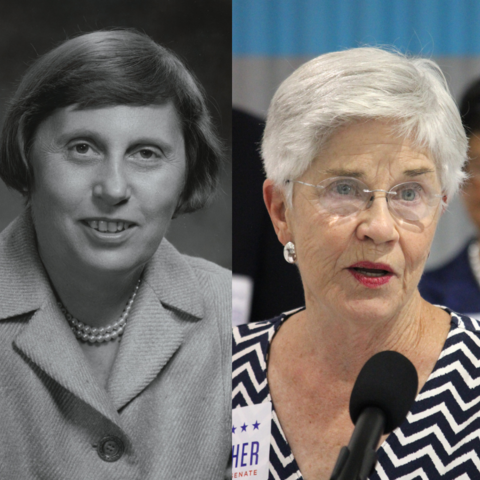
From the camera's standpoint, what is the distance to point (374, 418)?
120cm

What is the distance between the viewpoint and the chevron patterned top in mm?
1753

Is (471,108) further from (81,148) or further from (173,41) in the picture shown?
(81,148)

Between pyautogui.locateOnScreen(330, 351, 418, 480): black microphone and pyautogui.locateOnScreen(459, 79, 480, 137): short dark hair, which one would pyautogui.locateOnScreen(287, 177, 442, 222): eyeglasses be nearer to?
pyautogui.locateOnScreen(459, 79, 480, 137): short dark hair

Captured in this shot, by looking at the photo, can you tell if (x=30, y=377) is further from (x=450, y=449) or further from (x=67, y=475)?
(x=450, y=449)

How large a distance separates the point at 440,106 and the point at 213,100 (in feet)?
2.04

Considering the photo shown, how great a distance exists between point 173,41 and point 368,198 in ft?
2.24

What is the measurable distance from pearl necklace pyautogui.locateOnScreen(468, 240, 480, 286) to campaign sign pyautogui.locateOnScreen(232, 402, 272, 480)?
2.41 ft

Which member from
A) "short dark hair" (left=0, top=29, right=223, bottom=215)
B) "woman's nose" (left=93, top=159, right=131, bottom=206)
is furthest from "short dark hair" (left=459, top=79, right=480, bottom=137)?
"woman's nose" (left=93, top=159, right=131, bottom=206)

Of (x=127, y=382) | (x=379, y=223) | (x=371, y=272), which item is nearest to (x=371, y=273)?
(x=371, y=272)

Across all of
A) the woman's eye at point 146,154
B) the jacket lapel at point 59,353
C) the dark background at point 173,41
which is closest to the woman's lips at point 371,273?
the dark background at point 173,41

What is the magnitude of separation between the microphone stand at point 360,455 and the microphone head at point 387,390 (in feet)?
0.17

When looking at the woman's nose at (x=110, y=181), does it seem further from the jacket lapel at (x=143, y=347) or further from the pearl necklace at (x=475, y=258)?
the pearl necklace at (x=475, y=258)

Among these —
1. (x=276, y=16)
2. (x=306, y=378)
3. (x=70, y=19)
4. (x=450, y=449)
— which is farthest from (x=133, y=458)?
(x=276, y=16)

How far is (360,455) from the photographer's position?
3.59 feet
